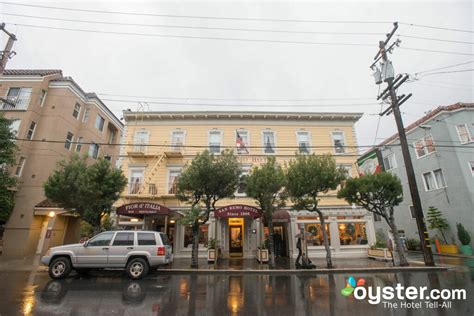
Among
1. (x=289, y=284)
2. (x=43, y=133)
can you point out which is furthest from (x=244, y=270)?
(x=43, y=133)

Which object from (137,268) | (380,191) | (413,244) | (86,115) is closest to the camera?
(137,268)

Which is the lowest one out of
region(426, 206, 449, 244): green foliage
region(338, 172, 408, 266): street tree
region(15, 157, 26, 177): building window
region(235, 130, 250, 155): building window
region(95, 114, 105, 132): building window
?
region(426, 206, 449, 244): green foliage

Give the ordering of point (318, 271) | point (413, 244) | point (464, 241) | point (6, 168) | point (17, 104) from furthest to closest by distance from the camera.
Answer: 1. point (413, 244)
2. point (17, 104)
3. point (6, 168)
4. point (464, 241)
5. point (318, 271)

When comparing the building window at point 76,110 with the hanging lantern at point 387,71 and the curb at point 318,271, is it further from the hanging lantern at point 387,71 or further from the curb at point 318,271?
the hanging lantern at point 387,71

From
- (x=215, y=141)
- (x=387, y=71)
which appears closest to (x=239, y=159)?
(x=215, y=141)

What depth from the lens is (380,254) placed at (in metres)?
14.3

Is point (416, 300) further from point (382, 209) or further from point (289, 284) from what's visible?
point (382, 209)

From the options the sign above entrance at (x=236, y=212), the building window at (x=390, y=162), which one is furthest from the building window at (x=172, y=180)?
the building window at (x=390, y=162)

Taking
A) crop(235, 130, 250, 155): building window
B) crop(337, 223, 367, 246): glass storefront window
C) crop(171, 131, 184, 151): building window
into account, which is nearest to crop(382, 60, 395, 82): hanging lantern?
crop(235, 130, 250, 155): building window

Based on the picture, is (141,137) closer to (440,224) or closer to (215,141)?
(215,141)

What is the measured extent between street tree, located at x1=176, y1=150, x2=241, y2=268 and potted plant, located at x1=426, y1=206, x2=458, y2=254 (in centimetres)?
1728

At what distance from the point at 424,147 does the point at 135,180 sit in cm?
2536

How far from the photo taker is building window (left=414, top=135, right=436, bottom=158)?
19.9 metres

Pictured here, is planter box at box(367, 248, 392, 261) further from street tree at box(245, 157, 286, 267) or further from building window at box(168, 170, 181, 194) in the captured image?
building window at box(168, 170, 181, 194)
